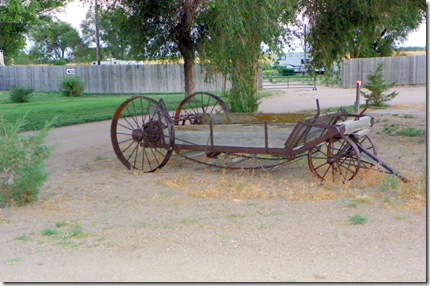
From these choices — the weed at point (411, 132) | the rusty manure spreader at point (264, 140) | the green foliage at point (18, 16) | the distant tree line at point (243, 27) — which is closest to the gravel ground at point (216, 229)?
the rusty manure spreader at point (264, 140)

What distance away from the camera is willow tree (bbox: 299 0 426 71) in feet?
41.6

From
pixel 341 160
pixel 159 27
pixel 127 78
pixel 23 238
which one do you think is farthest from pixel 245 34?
pixel 127 78

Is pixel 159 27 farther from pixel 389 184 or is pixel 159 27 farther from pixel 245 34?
pixel 389 184

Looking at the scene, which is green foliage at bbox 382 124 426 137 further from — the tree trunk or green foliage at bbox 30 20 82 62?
green foliage at bbox 30 20 82 62

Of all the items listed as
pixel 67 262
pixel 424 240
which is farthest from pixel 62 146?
pixel 424 240

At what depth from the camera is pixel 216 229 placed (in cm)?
685

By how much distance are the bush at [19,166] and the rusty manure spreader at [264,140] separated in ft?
7.56

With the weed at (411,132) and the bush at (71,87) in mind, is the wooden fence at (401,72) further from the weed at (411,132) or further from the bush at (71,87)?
the weed at (411,132)

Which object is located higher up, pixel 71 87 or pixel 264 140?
pixel 71 87

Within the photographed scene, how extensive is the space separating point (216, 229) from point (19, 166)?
108 inches

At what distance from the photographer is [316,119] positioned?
357 inches

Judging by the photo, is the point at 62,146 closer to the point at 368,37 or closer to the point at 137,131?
the point at 137,131

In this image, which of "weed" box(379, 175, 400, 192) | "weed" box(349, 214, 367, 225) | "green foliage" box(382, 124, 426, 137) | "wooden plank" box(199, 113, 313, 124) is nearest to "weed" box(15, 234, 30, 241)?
"weed" box(349, 214, 367, 225)

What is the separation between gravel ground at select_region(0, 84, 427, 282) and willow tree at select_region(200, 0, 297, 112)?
162 cm
